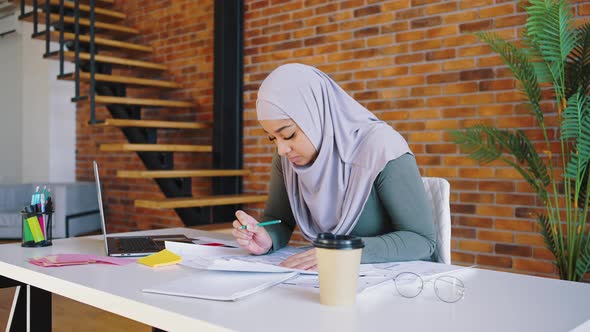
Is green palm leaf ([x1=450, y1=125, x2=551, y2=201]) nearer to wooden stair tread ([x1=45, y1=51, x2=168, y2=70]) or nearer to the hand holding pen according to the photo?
the hand holding pen

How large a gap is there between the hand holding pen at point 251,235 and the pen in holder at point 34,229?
522mm

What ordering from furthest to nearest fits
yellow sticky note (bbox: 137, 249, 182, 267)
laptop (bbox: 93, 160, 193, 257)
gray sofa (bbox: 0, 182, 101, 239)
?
1. gray sofa (bbox: 0, 182, 101, 239)
2. laptop (bbox: 93, 160, 193, 257)
3. yellow sticky note (bbox: 137, 249, 182, 267)

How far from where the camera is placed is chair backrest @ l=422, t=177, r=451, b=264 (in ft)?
5.21

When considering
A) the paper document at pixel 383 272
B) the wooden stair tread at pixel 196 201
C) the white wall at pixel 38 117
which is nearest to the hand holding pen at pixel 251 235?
the paper document at pixel 383 272

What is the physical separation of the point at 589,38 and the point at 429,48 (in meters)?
0.96

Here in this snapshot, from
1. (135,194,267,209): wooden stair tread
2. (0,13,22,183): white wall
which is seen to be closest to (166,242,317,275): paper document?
(135,194,267,209): wooden stair tread

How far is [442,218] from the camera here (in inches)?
62.9

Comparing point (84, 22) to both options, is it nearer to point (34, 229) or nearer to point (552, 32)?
point (34, 229)

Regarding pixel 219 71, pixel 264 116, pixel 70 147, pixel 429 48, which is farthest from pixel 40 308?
pixel 70 147

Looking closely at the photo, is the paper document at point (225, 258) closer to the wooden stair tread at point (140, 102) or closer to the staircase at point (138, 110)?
the staircase at point (138, 110)

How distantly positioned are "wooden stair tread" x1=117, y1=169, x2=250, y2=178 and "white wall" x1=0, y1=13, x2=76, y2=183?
247 cm

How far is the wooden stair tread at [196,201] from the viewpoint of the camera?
130 inches

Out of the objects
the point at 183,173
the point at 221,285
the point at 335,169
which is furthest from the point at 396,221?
the point at 183,173

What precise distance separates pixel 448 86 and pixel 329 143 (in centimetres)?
171
